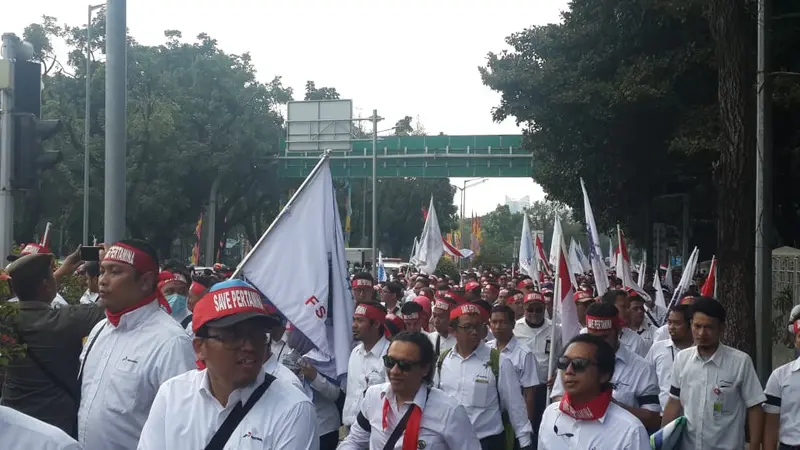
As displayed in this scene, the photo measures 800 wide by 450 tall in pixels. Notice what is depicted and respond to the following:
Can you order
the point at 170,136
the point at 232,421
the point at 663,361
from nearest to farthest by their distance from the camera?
the point at 232,421, the point at 663,361, the point at 170,136

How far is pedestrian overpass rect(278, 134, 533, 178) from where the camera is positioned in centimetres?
4812

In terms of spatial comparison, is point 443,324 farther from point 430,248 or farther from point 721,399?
point 430,248

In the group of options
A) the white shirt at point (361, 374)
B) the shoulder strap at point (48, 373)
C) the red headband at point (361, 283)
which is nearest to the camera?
the shoulder strap at point (48, 373)

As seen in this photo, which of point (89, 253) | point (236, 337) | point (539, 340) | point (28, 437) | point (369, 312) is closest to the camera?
point (28, 437)

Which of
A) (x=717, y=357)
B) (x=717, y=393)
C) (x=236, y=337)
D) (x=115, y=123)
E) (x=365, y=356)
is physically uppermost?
(x=115, y=123)

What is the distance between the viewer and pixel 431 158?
162 ft

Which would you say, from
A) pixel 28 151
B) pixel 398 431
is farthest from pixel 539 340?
pixel 28 151

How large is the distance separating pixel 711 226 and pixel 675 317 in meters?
29.1

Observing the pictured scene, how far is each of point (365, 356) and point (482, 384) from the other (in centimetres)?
96

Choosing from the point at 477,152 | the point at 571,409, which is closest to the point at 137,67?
the point at 477,152

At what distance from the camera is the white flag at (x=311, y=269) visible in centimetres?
613

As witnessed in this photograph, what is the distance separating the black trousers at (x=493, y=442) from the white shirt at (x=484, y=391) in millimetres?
29

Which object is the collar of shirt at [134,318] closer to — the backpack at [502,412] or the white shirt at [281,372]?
the white shirt at [281,372]

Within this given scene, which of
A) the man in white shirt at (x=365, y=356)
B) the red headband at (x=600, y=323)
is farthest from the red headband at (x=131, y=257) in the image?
the red headband at (x=600, y=323)
